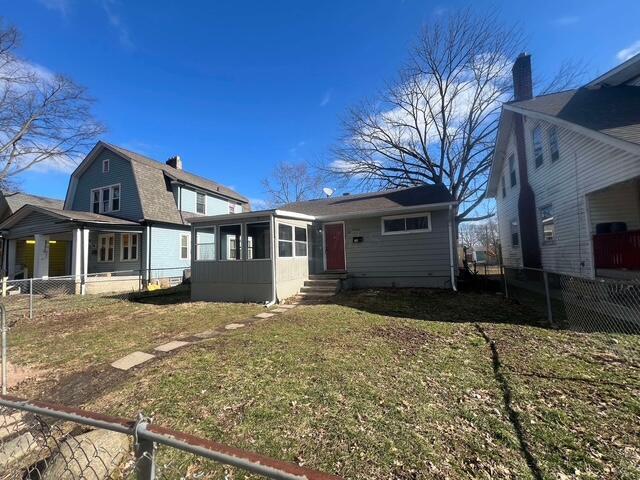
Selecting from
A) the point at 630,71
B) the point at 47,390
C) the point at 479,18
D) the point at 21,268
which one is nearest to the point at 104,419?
the point at 47,390

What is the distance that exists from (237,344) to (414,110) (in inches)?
777

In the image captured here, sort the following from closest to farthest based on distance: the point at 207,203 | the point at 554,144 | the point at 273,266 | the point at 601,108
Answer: the point at 601,108
the point at 273,266
the point at 554,144
the point at 207,203

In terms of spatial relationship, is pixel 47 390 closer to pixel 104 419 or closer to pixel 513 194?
pixel 104 419

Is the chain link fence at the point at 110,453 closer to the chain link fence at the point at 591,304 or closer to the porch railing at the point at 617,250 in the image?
the chain link fence at the point at 591,304

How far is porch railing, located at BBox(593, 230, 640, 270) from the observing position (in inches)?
274

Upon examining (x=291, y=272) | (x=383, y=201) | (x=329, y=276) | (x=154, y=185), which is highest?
(x=154, y=185)

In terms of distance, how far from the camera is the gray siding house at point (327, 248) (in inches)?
396

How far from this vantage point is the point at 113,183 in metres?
16.9

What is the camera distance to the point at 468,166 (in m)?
19.9

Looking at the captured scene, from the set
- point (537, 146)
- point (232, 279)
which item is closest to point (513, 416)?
point (232, 279)

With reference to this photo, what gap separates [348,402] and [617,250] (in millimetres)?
8382

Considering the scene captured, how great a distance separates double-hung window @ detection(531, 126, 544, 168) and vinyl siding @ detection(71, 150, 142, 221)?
1791cm

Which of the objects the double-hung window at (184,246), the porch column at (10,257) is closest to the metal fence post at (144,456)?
→ the double-hung window at (184,246)

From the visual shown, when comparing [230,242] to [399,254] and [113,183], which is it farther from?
[113,183]
